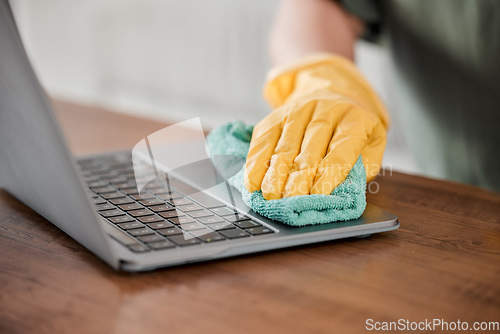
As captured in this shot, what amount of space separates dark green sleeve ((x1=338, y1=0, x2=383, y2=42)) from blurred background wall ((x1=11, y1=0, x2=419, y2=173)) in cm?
43

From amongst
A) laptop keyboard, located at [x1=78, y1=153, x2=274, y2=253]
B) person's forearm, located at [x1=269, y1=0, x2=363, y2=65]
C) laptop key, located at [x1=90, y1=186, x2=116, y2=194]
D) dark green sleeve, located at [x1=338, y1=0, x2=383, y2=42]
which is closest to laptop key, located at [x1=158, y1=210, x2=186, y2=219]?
laptop keyboard, located at [x1=78, y1=153, x2=274, y2=253]

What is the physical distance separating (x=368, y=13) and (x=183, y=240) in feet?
2.59

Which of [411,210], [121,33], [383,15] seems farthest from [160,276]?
[121,33]

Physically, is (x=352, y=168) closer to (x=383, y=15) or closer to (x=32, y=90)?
(x=32, y=90)

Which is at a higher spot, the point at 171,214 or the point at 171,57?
the point at 171,214

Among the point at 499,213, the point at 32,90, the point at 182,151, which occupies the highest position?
the point at 32,90

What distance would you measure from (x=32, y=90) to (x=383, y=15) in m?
0.87

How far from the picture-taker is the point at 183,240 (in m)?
0.48

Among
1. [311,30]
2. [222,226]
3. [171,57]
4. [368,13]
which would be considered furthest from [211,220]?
[171,57]

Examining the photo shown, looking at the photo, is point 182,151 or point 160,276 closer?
point 160,276

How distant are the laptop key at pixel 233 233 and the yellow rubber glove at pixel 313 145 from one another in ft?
0.22

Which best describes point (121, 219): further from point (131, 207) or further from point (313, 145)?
point (313, 145)

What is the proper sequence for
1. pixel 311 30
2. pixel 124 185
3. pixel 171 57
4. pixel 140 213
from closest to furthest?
pixel 140 213, pixel 124 185, pixel 311 30, pixel 171 57

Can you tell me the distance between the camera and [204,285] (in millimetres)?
440
